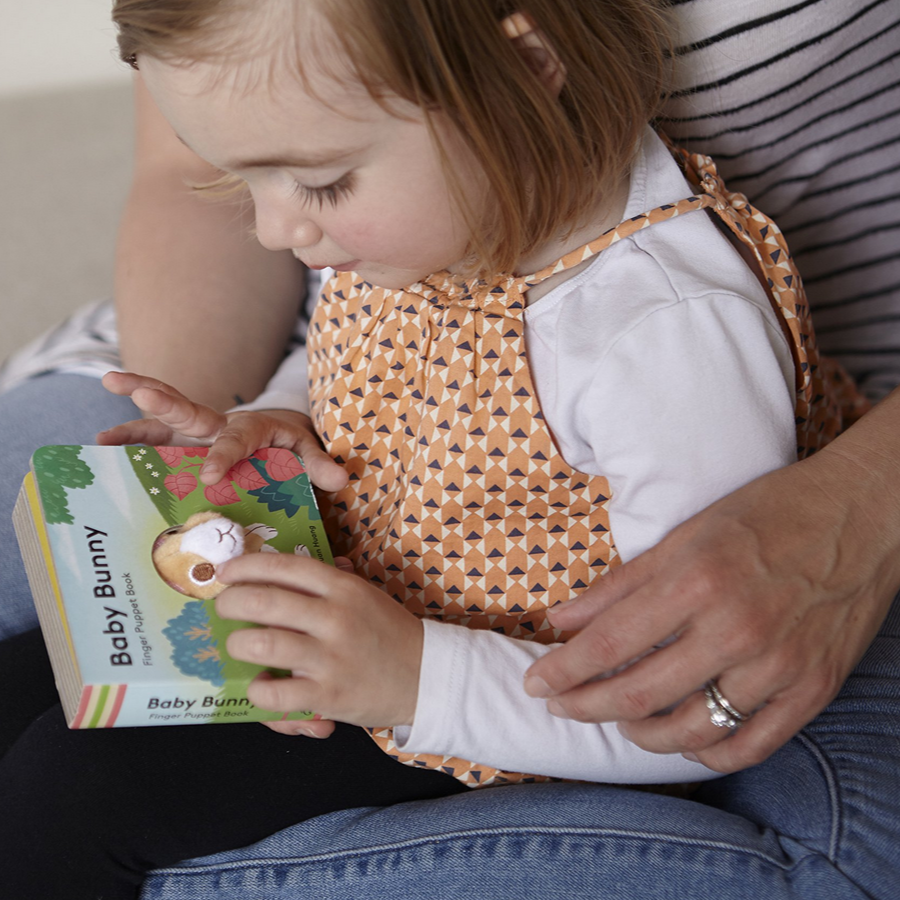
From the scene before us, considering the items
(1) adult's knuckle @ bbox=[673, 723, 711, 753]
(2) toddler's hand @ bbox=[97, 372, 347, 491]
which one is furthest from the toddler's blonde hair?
(1) adult's knuckle @ bbox=[673, 723, 711, 753]

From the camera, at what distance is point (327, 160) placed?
55 cm

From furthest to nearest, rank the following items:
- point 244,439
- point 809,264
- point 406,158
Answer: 1. point 809,264
2. point 244,439
3. point 406,158

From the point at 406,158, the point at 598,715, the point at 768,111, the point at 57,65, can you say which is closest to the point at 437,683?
the point at 598,715

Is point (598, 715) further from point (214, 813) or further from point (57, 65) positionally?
point (57, 65)

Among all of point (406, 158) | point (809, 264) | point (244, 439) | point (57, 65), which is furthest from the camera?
point (57, 65)

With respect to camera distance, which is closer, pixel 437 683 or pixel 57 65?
pixel 437 683

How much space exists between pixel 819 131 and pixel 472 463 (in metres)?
0.46

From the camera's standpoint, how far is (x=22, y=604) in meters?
0.82

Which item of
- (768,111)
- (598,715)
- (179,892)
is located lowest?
(179,892)

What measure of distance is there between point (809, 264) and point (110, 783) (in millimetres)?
780

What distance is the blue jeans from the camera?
0.57 metres

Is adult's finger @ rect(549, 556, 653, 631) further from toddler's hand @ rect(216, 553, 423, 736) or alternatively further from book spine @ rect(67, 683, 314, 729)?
book spine @ rect(67, 683, 314, 729)

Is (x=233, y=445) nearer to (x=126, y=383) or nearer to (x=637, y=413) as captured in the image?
(x=126, y=383)

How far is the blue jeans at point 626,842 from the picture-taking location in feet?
1.87
